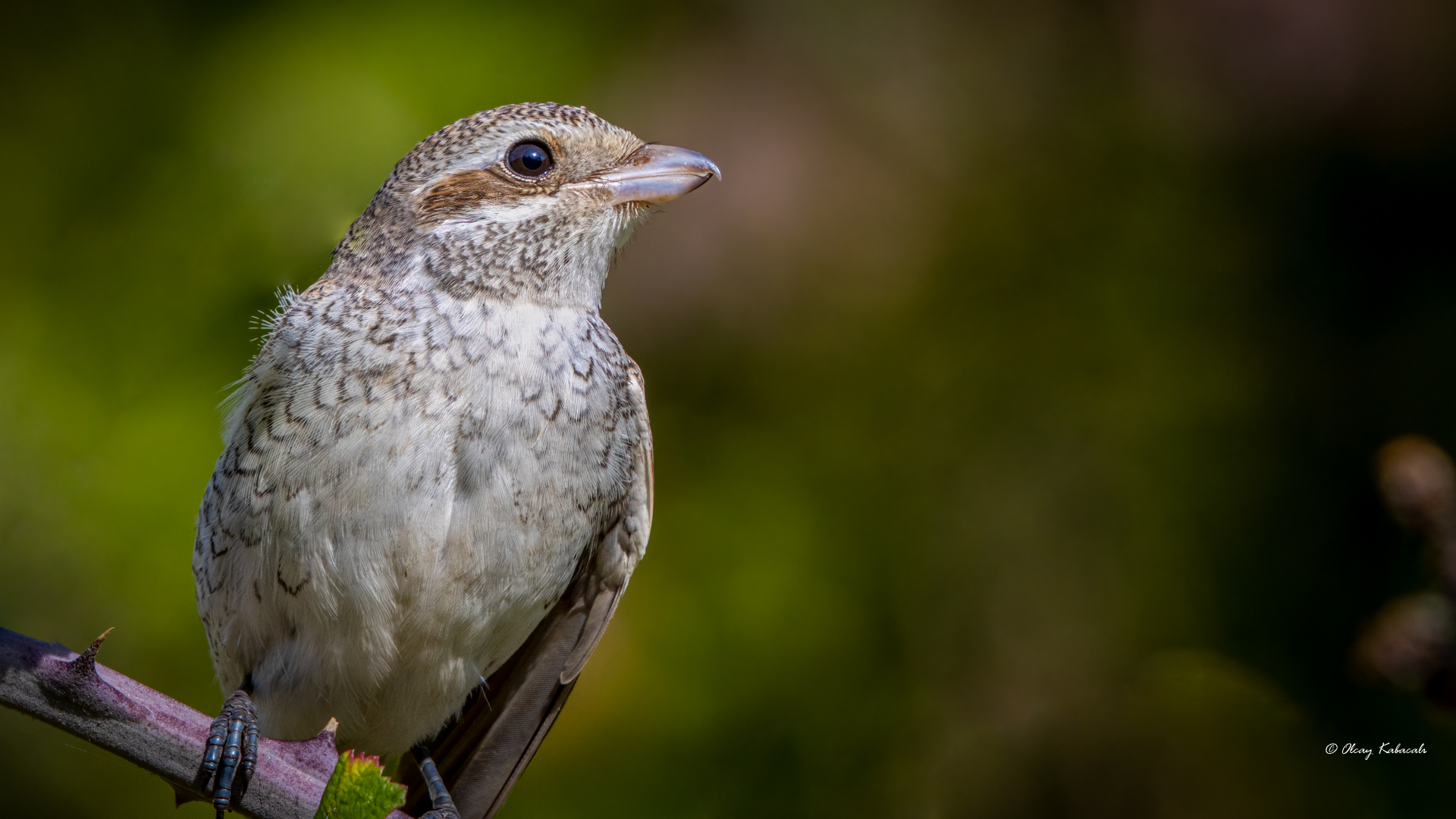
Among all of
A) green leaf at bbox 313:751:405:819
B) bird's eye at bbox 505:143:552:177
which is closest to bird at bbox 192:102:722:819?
bird's eye at bbox 505:143:552:177

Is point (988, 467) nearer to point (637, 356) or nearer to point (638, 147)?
point (637, 356)

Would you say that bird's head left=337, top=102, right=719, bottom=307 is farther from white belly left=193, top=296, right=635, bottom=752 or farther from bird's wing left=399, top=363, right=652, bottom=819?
bird's wing left=399, top=363, right=652, bottom=819

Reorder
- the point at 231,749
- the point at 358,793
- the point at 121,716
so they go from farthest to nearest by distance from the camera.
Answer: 1. the point at 231,749
2. the point at 121,716
3. the point at 358,793

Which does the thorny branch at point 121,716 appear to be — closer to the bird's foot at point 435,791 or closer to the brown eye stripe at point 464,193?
the bird's foot at point 435,791

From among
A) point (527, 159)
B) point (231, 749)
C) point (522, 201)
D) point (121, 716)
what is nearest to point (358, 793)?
point (121, 716)

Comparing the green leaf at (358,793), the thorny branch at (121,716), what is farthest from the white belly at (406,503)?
the green leaf at (358,793)

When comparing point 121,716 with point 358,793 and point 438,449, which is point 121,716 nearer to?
point 358,793

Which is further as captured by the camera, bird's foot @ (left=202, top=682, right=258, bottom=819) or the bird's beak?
the bird's beak
